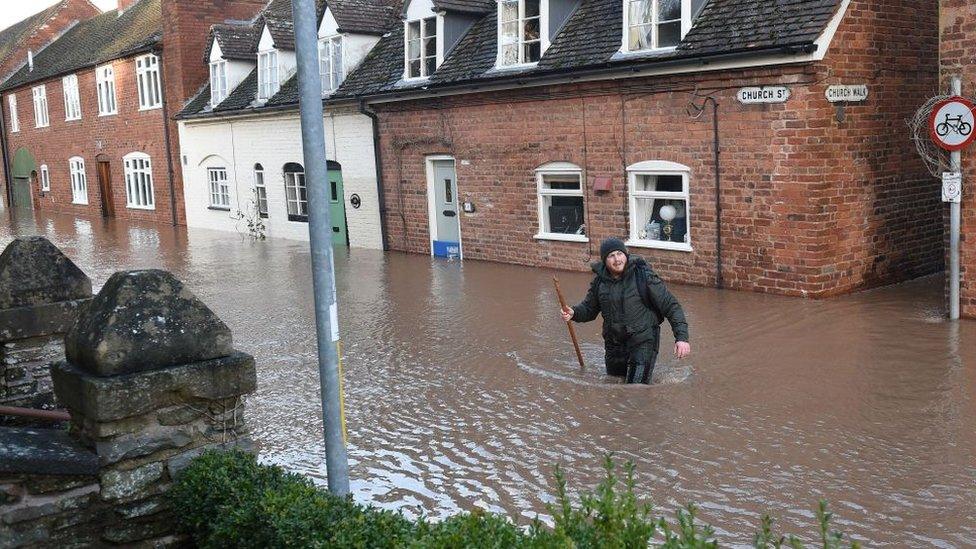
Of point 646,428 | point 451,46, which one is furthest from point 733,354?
point 451,46

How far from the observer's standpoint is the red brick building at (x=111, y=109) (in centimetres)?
3130

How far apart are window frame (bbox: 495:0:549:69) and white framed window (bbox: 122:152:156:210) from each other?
19.5 meters

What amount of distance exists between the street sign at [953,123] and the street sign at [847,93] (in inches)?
76.2

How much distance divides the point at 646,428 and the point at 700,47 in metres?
7.82

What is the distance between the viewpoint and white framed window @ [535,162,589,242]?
1741 centimetres

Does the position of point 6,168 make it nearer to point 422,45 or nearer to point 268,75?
point 268,75

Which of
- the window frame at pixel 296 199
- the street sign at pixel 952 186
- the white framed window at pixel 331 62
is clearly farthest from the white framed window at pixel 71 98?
the street sign at pixel 952 186

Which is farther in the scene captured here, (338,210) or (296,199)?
(296,199)

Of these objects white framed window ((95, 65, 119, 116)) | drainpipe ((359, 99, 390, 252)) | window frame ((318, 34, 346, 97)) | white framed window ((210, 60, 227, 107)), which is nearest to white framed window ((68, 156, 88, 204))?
white framed window ((95, 65, 119, 116))

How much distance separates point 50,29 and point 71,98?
830 centimetres

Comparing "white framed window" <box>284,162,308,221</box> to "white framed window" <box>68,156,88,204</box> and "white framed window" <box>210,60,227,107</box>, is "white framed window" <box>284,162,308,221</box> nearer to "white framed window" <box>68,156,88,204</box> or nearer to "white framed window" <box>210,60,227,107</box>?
"white framed window" <box>210,60,227,107</box>

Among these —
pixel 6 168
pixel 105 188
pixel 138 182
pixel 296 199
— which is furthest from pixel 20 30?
pixel 296 199

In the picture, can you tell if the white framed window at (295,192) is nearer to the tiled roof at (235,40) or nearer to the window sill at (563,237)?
the tiled roof at (235,40)

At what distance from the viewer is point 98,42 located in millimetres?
38781
